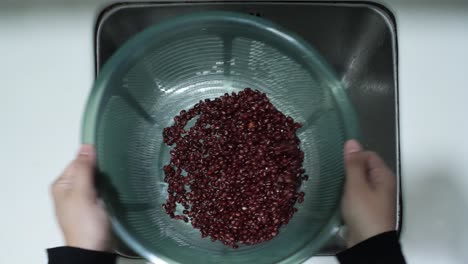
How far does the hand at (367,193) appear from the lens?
958mm

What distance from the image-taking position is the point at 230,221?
1102 millimetres

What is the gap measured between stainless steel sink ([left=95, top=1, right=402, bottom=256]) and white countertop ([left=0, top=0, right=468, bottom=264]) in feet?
0.12

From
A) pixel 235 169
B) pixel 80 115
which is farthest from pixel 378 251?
pixel 80 115

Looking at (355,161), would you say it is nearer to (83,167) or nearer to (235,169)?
(235,169)

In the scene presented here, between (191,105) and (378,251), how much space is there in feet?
1.81

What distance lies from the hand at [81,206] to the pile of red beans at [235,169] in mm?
212

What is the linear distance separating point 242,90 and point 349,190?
1.22 feet

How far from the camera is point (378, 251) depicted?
93cm

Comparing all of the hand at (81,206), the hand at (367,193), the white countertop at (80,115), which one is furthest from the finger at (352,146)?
the hand at (81,206)

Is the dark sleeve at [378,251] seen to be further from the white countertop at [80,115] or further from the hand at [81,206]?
the hand at [81,206]

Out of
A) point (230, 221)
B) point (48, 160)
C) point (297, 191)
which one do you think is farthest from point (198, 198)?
point (48, 160)

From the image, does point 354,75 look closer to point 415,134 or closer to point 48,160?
point 415,134

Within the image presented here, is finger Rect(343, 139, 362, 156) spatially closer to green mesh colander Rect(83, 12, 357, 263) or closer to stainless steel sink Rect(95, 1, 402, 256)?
green mesh colander Rect(83, 12, 357, 263)

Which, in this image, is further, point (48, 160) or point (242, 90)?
point (242, 90)
